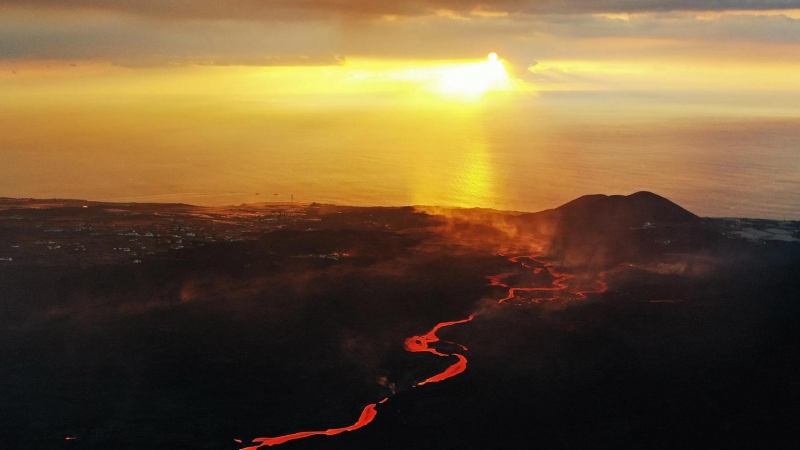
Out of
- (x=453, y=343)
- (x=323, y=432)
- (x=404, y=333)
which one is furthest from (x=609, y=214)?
(x=323, y=432)

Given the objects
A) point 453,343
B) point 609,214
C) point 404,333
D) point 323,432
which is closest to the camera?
point 323,432

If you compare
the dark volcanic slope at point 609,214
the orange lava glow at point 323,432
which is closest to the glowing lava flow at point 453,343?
the orange lava glow at point 323,432

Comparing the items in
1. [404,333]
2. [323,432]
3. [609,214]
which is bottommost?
[323,432]

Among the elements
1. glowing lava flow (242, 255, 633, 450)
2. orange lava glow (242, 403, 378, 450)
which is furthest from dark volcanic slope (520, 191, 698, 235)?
orange lava glow (242, 403, 378, 450)

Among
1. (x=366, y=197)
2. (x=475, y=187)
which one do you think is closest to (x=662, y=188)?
(x=475, y=187)

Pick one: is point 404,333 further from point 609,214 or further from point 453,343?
point 609,214

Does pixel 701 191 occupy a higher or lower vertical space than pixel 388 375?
higher

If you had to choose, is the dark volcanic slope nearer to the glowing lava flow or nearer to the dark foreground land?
the dark foreground land

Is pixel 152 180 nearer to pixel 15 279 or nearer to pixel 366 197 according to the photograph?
pixel 366 197
